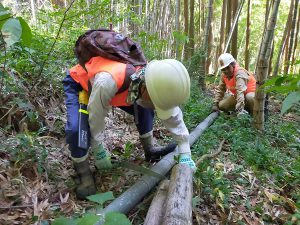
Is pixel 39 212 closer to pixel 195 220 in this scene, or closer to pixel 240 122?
pixel 195 220

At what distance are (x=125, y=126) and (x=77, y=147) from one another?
1743 millimetres

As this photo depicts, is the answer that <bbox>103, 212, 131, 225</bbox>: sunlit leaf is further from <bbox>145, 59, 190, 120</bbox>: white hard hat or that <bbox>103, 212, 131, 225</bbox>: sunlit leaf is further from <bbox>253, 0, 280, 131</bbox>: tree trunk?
<bbox>253, 0, 280, 131</bbox>: tree trunk

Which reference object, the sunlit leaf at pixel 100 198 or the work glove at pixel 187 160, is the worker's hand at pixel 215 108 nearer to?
the work glove at pixel 187 160

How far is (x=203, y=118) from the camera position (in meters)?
5.63

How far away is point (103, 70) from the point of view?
2.71 meters

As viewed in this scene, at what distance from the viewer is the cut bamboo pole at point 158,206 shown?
7.28ft

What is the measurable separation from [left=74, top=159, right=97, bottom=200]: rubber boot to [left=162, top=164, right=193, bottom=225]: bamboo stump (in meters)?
0.70

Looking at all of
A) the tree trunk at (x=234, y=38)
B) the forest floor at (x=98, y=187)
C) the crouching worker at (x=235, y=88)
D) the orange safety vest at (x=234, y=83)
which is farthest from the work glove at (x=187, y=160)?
the tree trunk at (x=234, y=38)

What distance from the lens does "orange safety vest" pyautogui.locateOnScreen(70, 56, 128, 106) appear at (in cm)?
271

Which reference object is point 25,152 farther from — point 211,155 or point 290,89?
point 290,89

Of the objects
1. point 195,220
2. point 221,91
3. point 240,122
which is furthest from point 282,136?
point 195,220

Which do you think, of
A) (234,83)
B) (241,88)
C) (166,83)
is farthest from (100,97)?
(234,83)

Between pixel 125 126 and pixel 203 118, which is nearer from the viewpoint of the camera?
pixel 125 126

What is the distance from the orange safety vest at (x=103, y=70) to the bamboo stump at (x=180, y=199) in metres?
0.81
